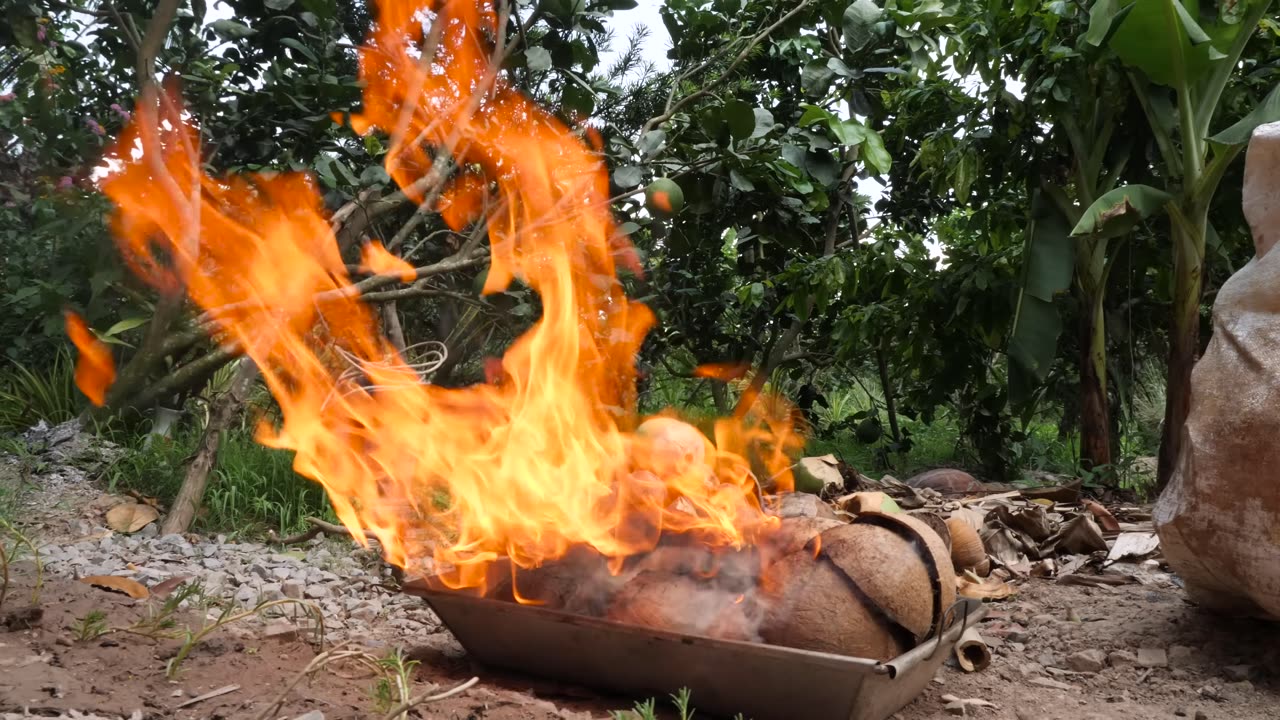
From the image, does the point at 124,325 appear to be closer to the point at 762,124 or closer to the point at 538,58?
the point at 538,58

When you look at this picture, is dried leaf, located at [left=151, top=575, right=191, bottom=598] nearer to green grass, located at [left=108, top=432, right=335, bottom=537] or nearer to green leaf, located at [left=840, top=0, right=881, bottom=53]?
green grass, located at [left=108, top=432, right=335, bottom=537]

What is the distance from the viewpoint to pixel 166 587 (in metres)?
3.54

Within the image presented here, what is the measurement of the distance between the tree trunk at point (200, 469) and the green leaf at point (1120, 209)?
442 cm

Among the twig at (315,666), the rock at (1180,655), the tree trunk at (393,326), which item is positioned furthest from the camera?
the tree trunk at (393,326)

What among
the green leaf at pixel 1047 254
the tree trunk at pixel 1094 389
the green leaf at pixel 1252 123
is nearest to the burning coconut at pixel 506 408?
the green leaf at pixel 1047 254

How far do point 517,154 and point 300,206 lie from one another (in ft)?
4.10

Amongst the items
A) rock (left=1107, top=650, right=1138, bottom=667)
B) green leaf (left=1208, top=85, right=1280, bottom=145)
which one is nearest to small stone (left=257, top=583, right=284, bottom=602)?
rock (left=1107, top=650, right=1138, bottom=667)

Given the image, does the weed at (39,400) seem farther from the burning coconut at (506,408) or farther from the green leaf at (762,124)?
the green leaf at (762,124)

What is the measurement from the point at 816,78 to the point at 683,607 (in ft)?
9.60

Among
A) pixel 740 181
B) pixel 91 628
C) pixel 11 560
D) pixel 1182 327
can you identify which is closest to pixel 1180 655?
pixel 740 181

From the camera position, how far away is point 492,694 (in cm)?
257

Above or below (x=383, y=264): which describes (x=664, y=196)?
above

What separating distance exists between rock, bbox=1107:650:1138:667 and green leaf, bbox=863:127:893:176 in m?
2.21

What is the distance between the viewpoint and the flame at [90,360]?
545cm
